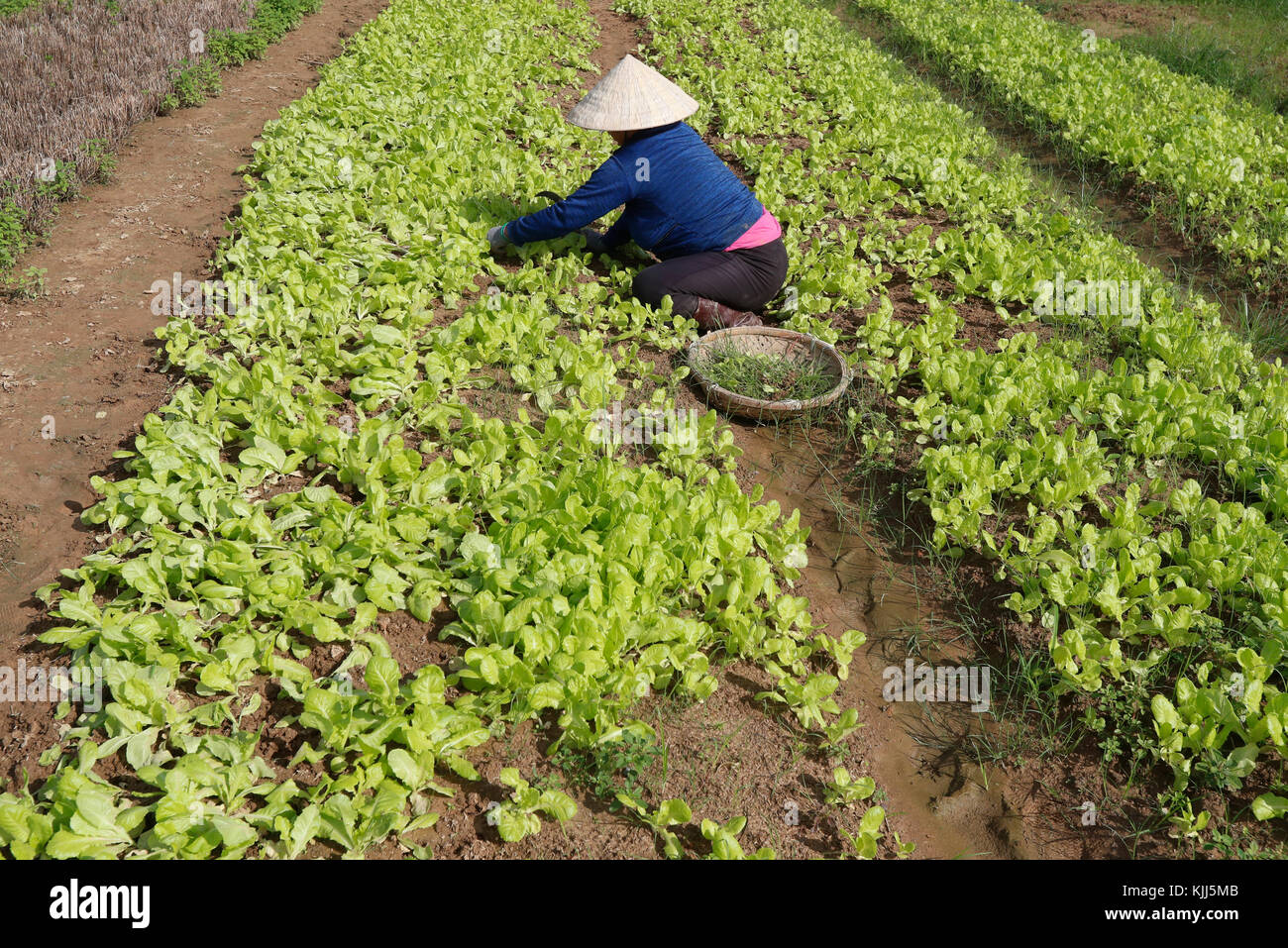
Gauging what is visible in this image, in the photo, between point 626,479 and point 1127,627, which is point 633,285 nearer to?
point 626,479

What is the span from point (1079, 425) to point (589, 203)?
286cm

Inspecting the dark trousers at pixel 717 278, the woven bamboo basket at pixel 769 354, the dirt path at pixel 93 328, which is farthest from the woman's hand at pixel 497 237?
the dirt path at pixel 93 328

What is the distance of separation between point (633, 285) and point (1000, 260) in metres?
2.46

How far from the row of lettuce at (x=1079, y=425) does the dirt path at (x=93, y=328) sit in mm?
3617

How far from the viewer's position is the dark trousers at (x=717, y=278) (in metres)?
5.00

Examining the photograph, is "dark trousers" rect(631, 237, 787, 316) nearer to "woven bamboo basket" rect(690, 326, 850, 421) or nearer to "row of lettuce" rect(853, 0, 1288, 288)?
"woven bamboo basket" rect(690, 326, 850, 421)

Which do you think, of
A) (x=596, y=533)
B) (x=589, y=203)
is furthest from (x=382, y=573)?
(x=589, y=203)

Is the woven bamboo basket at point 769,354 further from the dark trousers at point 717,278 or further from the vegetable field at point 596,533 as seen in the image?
the dark trousers at point 717,278

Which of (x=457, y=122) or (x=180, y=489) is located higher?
(x=457, y=122)

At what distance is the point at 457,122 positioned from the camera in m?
7.20

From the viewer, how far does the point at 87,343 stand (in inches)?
187

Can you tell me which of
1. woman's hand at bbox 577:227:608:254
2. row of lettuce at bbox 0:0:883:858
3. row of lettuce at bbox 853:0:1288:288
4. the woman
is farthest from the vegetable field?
row of lettuce at bbox 853:0:1288:288

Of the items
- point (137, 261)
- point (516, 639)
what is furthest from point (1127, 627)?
point (137, 261)
